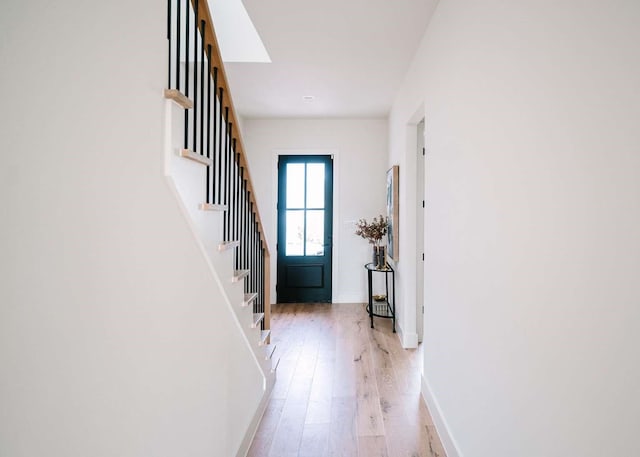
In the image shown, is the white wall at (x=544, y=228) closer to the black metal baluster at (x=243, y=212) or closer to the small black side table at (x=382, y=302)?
the black metal baluster at (x=243, y=212)

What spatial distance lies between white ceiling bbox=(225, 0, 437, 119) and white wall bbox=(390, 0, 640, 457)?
0.73m

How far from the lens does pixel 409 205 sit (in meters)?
3.68

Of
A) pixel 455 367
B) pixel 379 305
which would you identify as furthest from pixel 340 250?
pixel 455 367

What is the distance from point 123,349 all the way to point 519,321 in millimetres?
1236

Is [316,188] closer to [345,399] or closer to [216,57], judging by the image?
[345,399]

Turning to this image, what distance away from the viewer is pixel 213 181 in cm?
168

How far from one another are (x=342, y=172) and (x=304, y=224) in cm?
96

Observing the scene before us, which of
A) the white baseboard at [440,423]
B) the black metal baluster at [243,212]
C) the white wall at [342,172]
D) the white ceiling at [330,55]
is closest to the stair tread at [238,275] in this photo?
the black metal baluster at [243,212]

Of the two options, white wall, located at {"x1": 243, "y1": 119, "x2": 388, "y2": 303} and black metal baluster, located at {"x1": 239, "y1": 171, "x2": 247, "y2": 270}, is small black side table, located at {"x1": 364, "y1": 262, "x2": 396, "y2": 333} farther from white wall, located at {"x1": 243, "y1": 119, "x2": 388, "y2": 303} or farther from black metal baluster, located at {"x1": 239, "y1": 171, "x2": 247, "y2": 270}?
black metal baluster, located at {"x1": 239, "y1": 171, "x2": 247, "y2": 270}

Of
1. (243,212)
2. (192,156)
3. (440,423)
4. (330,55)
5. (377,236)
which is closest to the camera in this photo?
(192,156)

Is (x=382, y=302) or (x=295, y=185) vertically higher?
(x=295, y=185)

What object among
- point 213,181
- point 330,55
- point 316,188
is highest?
point 330,55

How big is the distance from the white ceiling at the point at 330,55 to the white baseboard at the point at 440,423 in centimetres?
261

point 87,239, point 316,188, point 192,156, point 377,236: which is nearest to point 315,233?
point 316,188
